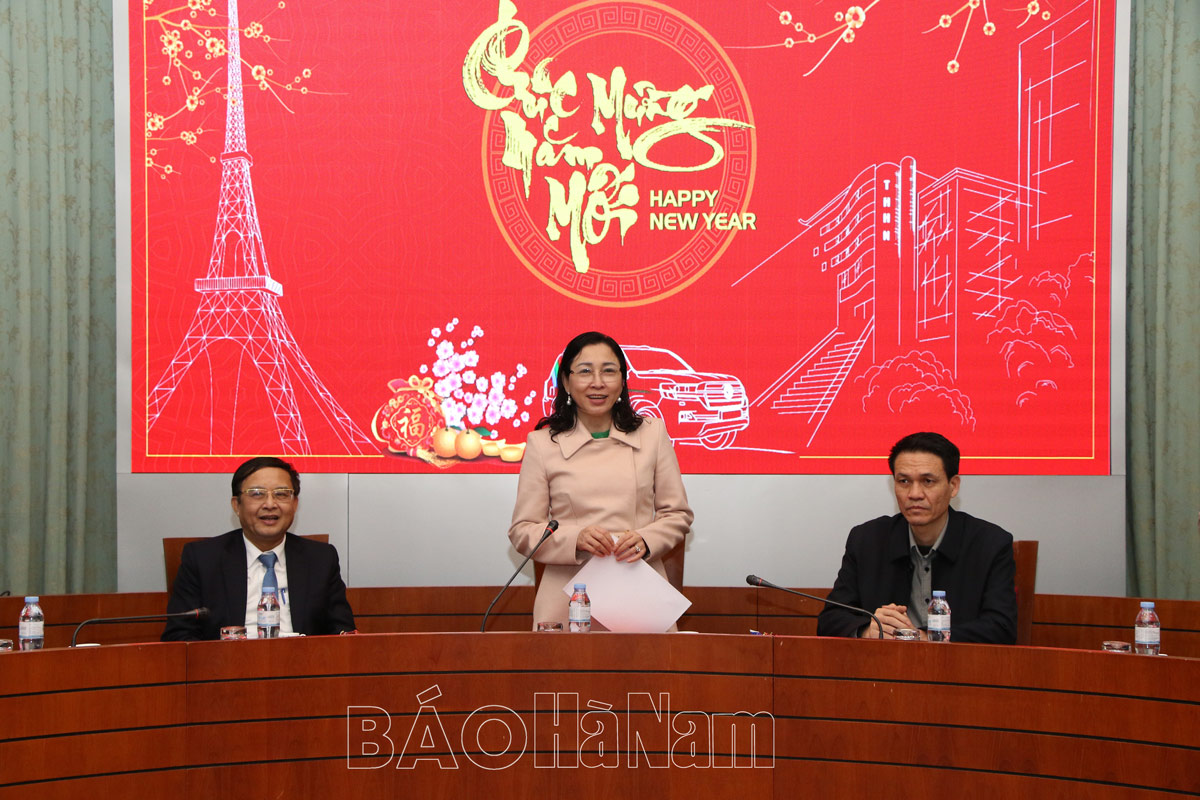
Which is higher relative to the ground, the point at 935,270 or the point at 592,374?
the point at 935,270

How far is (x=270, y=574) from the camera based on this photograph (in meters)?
2.77

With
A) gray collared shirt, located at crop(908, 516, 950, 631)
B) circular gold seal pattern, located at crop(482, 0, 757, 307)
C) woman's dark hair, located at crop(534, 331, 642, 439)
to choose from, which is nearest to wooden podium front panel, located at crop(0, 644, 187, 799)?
woman's dark hair, located at crop(534, 331, 642, 439)

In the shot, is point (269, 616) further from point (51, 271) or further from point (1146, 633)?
point (51, 271)

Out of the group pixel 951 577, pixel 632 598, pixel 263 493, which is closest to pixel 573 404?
pixel 632 598

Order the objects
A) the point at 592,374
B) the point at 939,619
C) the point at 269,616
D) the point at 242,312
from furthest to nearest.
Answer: the point at 242,312
the point at 592,374
the point at 269,616
the point at 939,619

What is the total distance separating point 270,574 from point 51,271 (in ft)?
6.68

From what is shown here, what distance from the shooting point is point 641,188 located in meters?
4.00

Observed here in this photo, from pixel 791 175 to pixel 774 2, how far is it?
65 centimetres

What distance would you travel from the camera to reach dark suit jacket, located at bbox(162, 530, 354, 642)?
269 cm

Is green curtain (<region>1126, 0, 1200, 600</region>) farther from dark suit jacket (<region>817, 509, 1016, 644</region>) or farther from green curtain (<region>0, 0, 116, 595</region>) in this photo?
green curtain (<region>0, 0, 116, 595</region>)

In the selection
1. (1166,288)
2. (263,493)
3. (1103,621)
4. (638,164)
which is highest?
(638,164)

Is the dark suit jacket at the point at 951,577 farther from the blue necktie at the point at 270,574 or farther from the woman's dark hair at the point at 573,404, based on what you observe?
the blue necktie at the point at 270,574

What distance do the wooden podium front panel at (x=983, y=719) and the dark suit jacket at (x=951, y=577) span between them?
16.6 inches

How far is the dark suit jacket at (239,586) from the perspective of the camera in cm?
269
